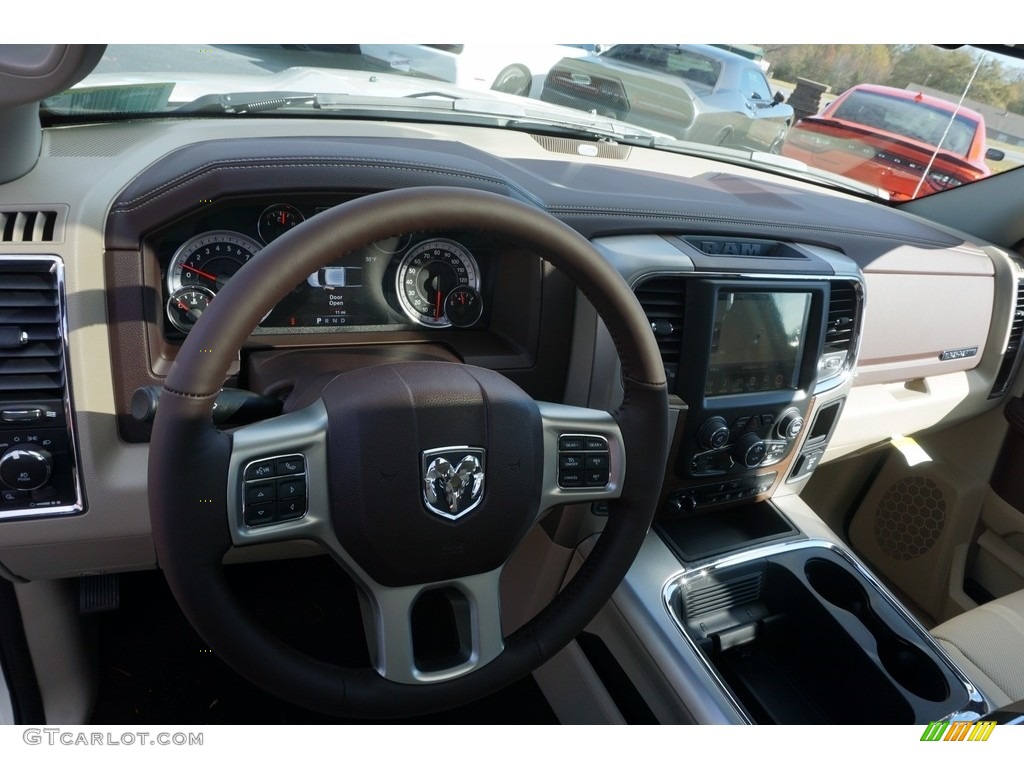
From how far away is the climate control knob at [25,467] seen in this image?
1.39 metres

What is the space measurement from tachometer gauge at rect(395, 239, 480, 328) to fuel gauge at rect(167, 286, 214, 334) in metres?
0.40

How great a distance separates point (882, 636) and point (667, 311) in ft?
3.03

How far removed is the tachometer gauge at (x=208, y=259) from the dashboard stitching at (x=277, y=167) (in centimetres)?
14

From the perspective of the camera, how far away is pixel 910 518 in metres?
2.80

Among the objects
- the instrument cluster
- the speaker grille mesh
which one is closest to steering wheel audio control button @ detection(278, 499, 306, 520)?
the instrument cluster

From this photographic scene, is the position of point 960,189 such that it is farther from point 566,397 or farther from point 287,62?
point 287,62

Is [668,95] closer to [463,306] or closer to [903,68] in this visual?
[903,68]

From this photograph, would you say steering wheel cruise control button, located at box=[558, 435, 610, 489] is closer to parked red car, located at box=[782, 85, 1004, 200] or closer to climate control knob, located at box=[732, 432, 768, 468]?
climate control knob, located at box=[732, 432, 768, 468]

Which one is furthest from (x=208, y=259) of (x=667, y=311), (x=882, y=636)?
(x=882, y=636)

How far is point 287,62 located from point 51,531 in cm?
118

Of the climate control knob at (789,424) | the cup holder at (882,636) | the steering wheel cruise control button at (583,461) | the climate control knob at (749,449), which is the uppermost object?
the steering wheel cruise control button at (583,461)

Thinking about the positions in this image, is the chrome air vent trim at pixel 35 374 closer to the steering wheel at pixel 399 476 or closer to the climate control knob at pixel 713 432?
the steering wheel at pixel 399 476

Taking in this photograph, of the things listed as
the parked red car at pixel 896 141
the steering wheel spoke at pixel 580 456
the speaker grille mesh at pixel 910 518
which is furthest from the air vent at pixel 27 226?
the speaker grille mesh at pixel 910 518

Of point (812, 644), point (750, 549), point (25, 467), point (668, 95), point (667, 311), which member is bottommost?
point (812, 644)
